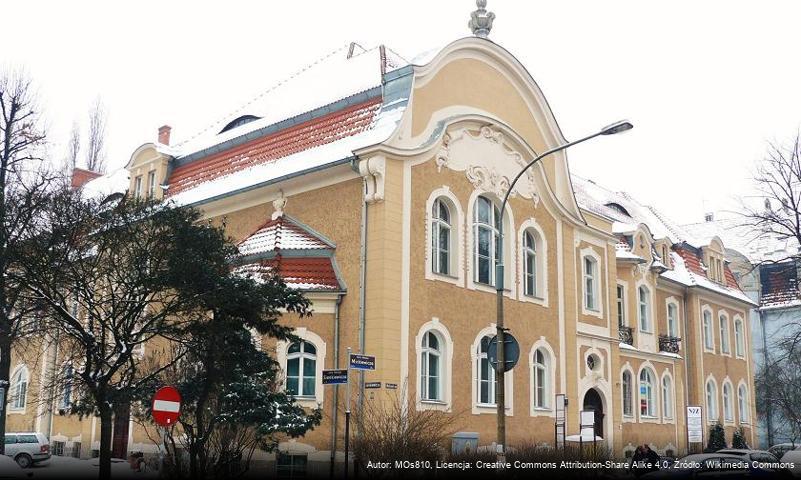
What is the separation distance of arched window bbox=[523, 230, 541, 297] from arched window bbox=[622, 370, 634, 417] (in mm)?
8488

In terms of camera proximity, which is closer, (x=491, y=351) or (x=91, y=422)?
(x=491, y=351)

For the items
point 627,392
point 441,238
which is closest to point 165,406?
point 441,238

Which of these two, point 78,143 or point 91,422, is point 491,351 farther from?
point 78,143

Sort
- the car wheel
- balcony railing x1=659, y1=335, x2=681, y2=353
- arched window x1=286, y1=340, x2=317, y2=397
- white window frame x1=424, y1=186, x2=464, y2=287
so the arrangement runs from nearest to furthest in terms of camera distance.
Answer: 1. arched window x1=286, y1=340, x2=317, y2=397
2. white window frame x1=424, y1=186, x2=464, y2=287
3. the car wheel
4. balcony railing x1=659, y1=335, x2=681, y2=353

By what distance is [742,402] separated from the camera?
1628 inches

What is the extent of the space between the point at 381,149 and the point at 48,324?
8.82 meters

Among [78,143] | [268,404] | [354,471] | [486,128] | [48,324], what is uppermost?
[78,143]

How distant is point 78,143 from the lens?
2222 inches

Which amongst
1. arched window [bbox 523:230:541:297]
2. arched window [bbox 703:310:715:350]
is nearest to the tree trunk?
arched window [bbox 523:230:541:297]

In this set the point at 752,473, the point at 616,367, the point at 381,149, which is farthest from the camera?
the point at 616,367

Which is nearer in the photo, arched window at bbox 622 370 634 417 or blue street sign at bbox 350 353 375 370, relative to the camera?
blue street sign at bbox 350 353 375 370

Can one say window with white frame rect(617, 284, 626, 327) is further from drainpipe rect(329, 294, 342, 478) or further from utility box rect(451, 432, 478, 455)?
drainpipe rect(329, 294, 342, 478)

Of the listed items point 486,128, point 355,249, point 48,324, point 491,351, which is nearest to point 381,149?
point 355,249

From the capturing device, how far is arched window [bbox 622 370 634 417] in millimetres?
33250
